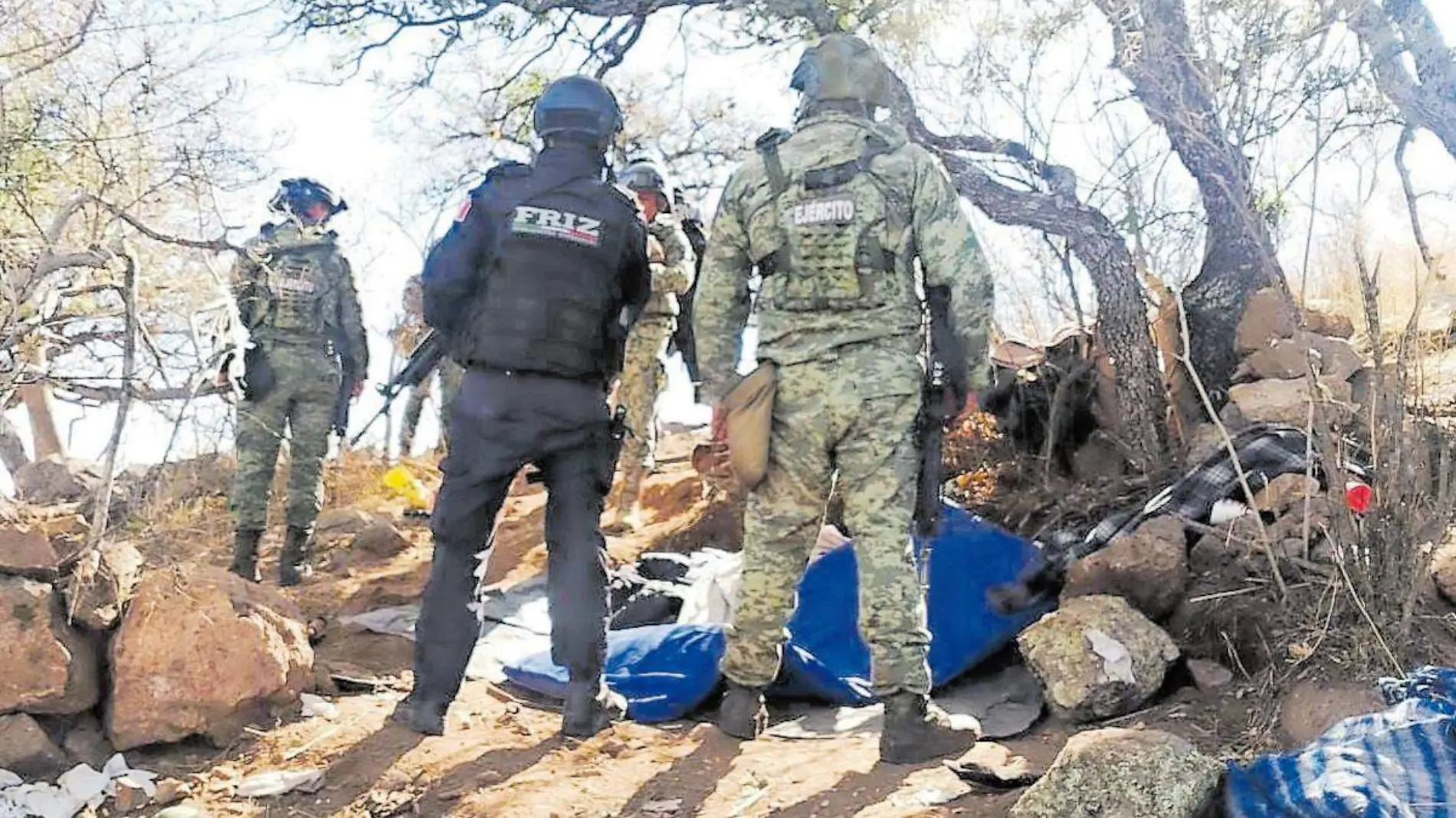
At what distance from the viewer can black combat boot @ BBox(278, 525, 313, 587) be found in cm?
578

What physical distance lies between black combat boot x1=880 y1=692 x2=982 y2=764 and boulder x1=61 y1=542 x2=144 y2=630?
2080 mm

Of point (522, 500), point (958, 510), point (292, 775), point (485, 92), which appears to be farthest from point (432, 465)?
point (292, 775)

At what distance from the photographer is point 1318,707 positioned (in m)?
3.08

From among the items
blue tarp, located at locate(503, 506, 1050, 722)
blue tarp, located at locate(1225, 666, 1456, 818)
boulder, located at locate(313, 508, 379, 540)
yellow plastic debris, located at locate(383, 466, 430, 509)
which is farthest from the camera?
yellow plastic debris, located at locate(383, 466, 430, 509)

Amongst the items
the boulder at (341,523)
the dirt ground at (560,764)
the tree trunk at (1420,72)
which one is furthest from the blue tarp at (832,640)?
the tree trunk at (1420,72)

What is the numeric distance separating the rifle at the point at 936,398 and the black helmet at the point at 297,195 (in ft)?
11.1

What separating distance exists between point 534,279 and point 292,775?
4.70 feet

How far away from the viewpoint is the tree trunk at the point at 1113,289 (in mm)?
5363

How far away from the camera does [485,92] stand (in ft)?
24.9

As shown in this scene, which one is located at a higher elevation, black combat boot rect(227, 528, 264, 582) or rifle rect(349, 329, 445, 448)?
rifle rect(349, 329, 445, 448)

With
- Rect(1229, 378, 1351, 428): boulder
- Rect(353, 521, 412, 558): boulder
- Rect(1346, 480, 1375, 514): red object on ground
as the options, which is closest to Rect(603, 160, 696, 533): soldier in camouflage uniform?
Rect(353, 521, 412, 558): boulder

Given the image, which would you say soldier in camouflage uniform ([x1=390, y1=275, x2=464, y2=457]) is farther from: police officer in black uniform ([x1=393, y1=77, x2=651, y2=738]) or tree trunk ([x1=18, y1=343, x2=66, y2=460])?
police officer in black uniform ([x1=393, y1=77, x2=651, y2=738])

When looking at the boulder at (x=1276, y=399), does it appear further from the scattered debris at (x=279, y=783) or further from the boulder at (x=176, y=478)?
the boulder at (x=176, y=478)

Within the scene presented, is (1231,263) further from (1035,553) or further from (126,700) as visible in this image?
(126,700)
